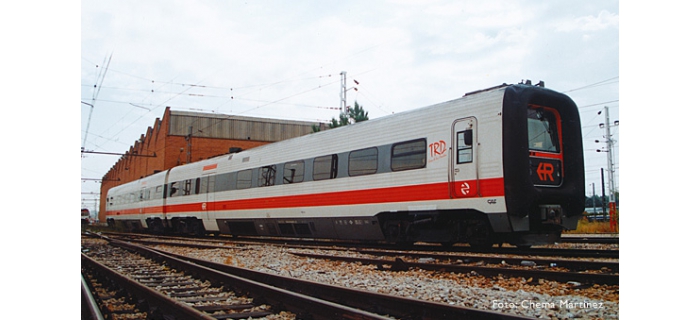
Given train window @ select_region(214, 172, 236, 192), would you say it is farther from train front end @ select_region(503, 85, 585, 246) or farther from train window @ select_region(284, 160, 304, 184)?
train front end @ select_region(503, 85, 585, 246)

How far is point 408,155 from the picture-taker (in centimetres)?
946

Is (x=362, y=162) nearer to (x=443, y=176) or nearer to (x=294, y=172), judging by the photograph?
(x=443, y=176)

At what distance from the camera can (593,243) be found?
33.7 feet

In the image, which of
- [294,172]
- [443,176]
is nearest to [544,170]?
[443,176]

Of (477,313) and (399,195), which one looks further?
(399,195)

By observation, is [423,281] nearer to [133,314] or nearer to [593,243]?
[133,314]

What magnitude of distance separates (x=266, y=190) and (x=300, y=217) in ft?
5.99

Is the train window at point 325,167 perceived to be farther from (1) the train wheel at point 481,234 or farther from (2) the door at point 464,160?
(1) the train wheel at point 481,234

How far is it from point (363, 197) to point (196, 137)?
11.2m

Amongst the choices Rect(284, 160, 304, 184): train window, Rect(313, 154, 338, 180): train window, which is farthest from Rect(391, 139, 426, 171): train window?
Rect(284, 160, 304, 184): train window

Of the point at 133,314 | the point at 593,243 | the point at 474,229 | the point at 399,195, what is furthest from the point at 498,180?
the point at 133,314

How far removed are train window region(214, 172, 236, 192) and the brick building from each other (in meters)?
0.95

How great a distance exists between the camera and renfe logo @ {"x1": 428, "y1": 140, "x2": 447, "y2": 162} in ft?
28.7

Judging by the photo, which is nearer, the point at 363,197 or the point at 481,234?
the point at 481,234
